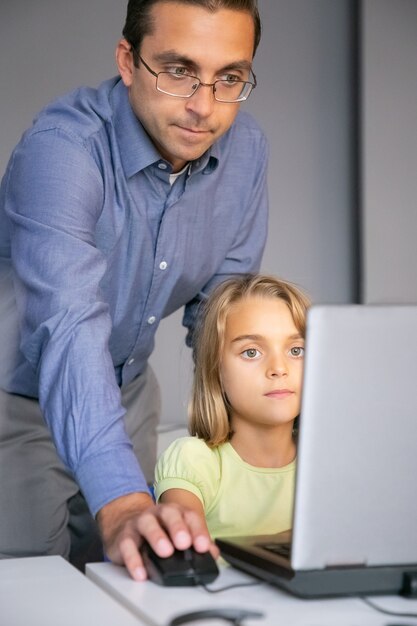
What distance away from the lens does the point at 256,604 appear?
3.45 ft

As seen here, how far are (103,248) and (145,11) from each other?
0.45 meters

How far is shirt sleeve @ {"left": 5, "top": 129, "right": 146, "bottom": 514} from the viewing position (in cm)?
134

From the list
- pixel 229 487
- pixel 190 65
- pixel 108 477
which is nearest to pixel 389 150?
pixel 190 65

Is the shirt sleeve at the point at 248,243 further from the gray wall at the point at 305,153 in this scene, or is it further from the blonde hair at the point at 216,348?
the gray wall at the point at 305,153

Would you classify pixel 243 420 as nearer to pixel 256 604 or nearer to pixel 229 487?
pixel 229 487

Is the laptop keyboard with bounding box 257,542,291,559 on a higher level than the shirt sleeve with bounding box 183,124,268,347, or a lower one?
lower

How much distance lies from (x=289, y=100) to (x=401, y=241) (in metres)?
0.73

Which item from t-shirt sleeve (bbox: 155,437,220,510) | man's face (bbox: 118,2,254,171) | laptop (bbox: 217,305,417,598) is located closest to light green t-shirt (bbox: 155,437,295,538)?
t-shirt sleeve (bbox: 155,437,220,510)

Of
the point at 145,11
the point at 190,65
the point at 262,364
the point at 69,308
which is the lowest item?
the point at 262,364

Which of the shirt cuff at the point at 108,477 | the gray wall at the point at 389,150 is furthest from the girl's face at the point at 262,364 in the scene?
the gray wall at the point at 389,150

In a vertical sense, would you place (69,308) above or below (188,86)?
below

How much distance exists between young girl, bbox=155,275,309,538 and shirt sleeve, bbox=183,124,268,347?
1.05ft

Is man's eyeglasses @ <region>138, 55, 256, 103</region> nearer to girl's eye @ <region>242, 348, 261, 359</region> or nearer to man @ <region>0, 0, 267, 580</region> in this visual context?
man @ <region>0, 0, 267, 580</region>

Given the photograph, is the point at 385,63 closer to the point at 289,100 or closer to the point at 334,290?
the point at 289,100
